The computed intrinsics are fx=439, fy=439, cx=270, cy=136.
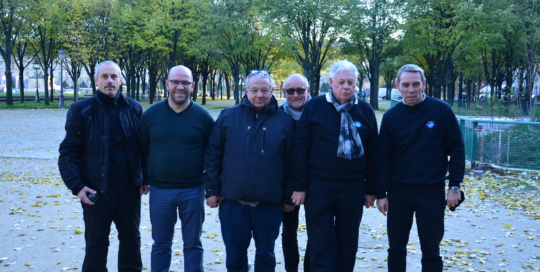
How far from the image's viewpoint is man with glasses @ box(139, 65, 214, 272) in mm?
4016

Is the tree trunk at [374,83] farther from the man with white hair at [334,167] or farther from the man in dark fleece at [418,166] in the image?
the man with white hair at [334,167]

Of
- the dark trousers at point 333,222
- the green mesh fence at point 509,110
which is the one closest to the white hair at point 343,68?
the dark trousers at point 333,222

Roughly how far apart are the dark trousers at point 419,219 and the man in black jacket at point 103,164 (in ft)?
7.77

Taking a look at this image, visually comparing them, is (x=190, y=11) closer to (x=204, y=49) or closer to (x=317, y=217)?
(x=204, y=49)

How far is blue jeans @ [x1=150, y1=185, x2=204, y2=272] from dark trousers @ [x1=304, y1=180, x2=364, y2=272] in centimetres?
105

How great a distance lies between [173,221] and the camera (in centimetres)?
415

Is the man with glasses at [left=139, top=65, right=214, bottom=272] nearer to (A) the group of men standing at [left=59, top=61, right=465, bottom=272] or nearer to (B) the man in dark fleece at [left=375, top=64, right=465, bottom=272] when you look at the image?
(A) the group of men standing at [left=59, top=61, right=465, bottom=272]

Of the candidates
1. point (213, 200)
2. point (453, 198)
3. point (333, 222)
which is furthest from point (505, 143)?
point (213, 200)

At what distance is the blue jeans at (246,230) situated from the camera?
389 centimetres

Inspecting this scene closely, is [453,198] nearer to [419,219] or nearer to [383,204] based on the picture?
[419,219]

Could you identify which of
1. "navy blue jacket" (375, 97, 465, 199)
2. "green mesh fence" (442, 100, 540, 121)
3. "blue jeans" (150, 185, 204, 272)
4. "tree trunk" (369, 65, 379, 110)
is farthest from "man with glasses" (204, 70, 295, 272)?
"tree trunk" (369, 65, 379, 110)

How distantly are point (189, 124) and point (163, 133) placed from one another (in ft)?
0.81

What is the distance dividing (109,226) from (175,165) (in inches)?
32.8

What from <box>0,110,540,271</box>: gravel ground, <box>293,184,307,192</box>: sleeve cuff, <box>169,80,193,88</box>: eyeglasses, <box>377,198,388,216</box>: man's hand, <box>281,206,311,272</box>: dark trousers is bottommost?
<box>0,110,540,271</box>: gravel ground
